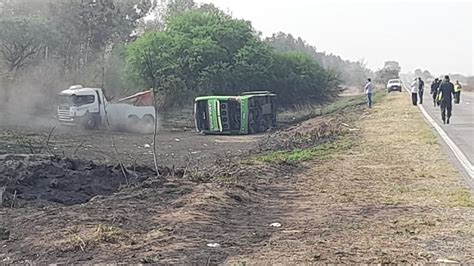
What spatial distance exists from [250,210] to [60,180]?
4.78m

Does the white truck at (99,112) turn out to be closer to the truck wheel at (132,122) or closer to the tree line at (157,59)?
the truck wheel at (132,122)

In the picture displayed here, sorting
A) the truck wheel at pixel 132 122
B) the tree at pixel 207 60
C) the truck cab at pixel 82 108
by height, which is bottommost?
the truck wheel at pixel 132 122

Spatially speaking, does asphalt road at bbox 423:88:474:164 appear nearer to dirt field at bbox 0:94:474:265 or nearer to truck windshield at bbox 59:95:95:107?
dirt field at bbox 0:94:474:265

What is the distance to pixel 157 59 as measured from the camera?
1845 inches

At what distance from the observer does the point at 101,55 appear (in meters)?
60.1

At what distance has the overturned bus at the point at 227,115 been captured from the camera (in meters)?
39.4

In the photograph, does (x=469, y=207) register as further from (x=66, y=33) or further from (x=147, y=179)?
(x=66, y=33)

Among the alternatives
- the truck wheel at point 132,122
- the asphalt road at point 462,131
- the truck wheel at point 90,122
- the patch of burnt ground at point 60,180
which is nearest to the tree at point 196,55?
the truck wheel at point 132,122


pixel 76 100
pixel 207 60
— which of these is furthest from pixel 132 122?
pixel 207 60

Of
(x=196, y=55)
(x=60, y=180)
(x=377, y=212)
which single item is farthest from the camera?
(x=196, y=55)

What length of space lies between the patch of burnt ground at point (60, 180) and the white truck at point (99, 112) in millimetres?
22150

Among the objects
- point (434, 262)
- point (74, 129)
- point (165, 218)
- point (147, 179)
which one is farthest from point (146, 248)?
point (74, 129)

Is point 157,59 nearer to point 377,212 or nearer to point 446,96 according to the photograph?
point 446,96

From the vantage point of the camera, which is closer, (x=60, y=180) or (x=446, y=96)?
(x=60, y=180)
